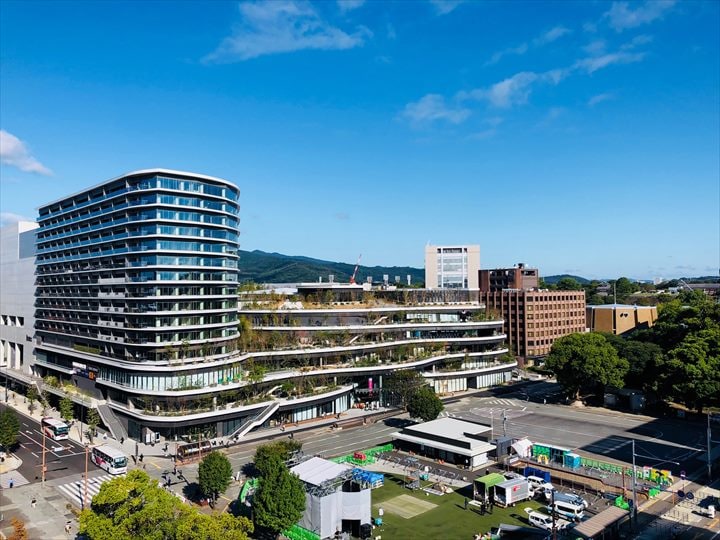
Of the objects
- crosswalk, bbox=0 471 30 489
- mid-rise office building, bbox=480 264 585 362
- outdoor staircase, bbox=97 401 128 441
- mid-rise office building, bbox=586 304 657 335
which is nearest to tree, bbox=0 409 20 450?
crosswalk, bbox=0 471 30 489

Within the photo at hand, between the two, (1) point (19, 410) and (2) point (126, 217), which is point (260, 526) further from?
(1) point (19, 410)

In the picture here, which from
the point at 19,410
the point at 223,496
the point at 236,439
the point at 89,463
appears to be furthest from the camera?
the point at 19,410

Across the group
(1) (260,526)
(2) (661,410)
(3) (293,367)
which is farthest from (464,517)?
(2) (661,410)

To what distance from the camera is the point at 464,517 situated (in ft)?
160

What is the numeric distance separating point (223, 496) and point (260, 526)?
43.5 feet

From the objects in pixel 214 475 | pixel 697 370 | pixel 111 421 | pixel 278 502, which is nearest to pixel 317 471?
pixel 278 502

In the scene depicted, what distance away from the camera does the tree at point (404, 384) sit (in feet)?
287

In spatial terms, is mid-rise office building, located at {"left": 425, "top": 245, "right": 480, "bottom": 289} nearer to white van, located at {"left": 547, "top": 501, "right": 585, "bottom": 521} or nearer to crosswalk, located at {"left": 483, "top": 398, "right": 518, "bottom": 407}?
crosswalk, located at {"left": 483, "top": 398, "right": 518, "bottom": 407}

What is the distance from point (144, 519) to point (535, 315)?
4847 inches

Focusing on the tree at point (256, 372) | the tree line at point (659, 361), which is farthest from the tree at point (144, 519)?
the tree line at point (659, 361)

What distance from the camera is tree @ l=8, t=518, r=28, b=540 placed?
41.8m

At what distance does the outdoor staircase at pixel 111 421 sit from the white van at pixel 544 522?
53407 mm

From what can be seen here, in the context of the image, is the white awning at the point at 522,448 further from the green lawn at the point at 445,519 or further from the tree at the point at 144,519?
the tree at the point at 144,519

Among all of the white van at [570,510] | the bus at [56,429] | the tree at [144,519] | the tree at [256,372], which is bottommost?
the white van at [570,510]
